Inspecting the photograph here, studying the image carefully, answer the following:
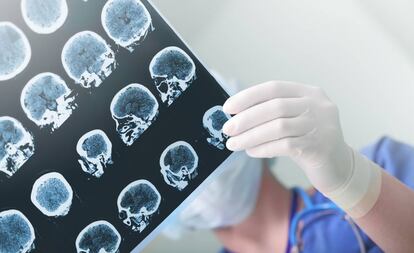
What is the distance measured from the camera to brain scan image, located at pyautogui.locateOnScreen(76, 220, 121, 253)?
0.61 meters

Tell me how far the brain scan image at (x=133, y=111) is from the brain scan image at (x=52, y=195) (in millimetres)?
98

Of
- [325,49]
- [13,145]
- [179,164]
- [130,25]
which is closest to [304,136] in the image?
[179,164]

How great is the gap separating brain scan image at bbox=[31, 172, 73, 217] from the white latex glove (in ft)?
0.73

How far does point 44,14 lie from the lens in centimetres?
58

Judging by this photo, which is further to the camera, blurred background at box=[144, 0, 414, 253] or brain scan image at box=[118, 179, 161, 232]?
blurred background at box=[144, 0, 414, 253]

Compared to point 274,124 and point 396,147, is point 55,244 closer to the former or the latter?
point 274,124

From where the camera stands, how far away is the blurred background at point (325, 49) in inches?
44.9

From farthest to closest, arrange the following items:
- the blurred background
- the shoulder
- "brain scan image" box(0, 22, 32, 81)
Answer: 1. the blurred background
2. the shoulder
3. "brain scan image" box(0, 22, 32, 81)

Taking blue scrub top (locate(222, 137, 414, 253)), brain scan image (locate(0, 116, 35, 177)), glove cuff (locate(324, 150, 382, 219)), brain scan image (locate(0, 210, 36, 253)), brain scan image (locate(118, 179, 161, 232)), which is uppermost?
brain scan image (locate(0, 116, 35, 177))

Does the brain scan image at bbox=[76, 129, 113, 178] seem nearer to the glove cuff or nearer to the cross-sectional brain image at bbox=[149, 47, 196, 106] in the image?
Answer: the cross-sectional brain image at bbox=[149, 47, 196, 106]

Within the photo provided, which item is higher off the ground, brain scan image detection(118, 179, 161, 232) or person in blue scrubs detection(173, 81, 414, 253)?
brain scan image detection(118, 179, 161, 232)

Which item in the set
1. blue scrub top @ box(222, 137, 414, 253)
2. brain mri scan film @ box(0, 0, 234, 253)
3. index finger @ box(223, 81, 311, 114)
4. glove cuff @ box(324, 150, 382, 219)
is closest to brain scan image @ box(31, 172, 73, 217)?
brain mri scan film @ box(0, 0, 234, 253)

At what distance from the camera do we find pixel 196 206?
3.37 ft

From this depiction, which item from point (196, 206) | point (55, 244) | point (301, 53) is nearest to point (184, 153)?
point (55, 244)
